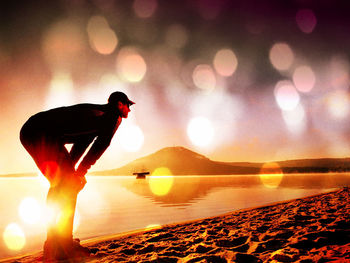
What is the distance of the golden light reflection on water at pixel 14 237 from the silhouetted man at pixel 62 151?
4.23 m

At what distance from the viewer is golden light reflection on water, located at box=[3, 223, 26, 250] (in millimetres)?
7048

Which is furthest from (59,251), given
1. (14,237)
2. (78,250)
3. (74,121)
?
(14,237)

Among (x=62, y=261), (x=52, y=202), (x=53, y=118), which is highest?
(x=53, y=118)

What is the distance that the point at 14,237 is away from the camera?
8156 mm

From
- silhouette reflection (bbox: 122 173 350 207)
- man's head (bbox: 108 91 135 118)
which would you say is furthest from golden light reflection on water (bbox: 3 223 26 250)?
silhouette reflection (bbox: 122 173 350 207)

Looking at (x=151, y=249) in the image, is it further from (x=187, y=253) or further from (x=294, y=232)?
(x=294, y=232)

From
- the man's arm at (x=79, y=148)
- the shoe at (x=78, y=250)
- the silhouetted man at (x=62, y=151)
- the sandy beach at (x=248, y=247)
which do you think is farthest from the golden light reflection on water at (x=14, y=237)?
the man's arm at (x=79, y=148)

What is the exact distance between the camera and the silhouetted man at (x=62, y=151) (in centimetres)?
364

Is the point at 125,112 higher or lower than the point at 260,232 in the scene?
higher

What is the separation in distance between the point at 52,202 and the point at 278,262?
330cm

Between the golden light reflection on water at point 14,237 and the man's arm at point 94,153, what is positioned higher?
the man's arm at point 94,153

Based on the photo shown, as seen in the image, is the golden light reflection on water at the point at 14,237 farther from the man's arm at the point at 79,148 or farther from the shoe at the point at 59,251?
the man's arm at the point at 79,148

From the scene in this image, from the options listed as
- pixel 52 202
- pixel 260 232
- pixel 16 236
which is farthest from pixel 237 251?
pixel 16 236

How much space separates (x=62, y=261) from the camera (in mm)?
3625
